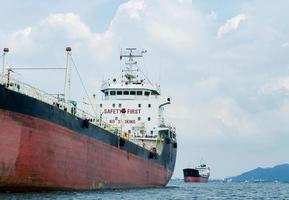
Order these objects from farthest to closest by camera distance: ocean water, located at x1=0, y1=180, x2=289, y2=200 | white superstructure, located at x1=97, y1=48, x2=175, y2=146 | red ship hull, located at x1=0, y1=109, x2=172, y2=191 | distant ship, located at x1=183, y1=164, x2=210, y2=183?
1. distant ship, located at x1=183, y1=164, x2=210, y2=183
2. white superstructure, located at x1=97, y1=48, x2=175, y2=146
3. red ship hull, located at x1=0, y1=109, x2=172, y2=191
4. ocean water, located at x1=0, y1=180, x2=289, y2=200

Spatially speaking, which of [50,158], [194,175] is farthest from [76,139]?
[194,175]

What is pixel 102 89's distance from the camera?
5138cm

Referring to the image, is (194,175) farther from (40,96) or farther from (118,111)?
(40,96)

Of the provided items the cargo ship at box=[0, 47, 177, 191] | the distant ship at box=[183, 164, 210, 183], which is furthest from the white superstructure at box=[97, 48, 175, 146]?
the distant ship at box=[183, 164, 210, 183]

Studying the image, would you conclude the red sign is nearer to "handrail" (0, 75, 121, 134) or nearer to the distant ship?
"handrail" (0, 75, 121, 134)

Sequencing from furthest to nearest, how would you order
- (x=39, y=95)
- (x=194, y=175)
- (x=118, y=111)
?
(x=194, y=175), (x=118, y=111), (x=39, y=95)

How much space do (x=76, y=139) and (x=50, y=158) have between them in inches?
134

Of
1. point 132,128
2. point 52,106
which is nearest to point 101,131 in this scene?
point 52,106

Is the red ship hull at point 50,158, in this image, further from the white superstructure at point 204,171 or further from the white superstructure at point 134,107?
the white superstructure at point 204,171

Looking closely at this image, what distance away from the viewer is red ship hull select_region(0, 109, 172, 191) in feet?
82.3

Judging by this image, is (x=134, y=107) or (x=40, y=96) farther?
(x=134, y=107)

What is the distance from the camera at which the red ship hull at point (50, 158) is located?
25094 mm

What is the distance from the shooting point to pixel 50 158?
27781 mm

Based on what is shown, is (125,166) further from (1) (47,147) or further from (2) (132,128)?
(1) (47,147)
